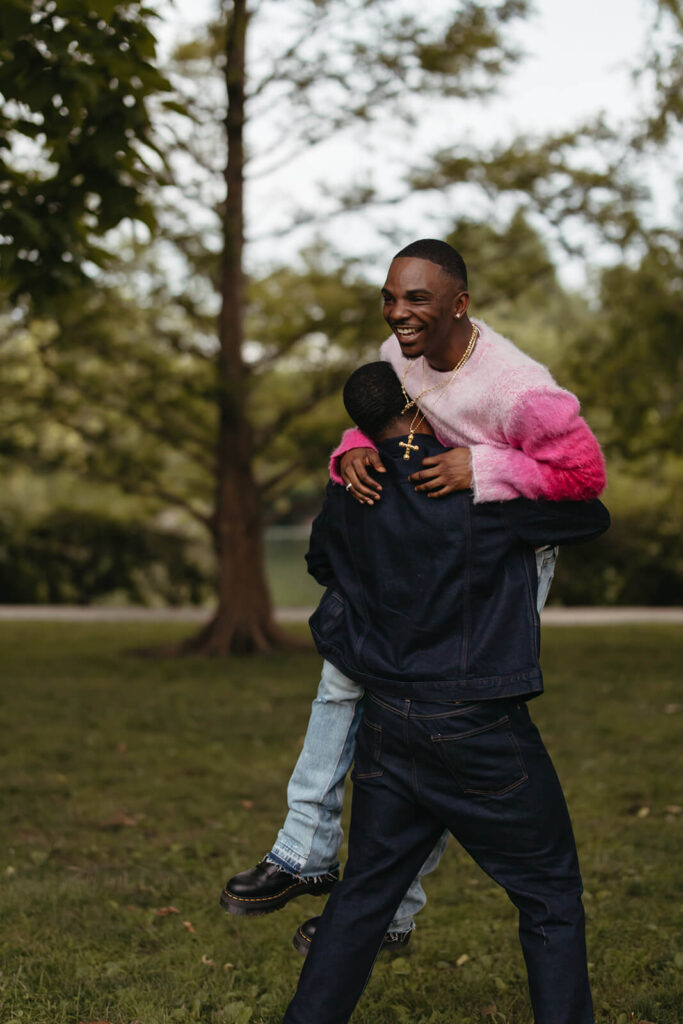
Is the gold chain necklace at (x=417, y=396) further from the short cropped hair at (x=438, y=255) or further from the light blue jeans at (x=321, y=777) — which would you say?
the light blue jeans at (x=321, y=777)

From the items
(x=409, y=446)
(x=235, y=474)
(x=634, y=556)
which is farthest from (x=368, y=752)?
(x=634, y=556)

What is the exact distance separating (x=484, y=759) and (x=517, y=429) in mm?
771

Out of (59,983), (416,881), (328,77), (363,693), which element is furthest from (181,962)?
(328,77)

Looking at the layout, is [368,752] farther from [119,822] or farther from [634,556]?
[634,556]

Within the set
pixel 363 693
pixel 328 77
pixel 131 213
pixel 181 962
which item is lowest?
pixel 181 962

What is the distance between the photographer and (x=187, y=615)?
1734cm

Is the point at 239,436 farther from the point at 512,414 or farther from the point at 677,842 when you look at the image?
the point at 512,414

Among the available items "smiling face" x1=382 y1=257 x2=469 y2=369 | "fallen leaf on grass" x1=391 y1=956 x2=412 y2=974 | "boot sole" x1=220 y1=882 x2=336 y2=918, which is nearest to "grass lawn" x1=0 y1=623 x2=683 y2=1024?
"fallen leaf on grass" x1=391 y1=956 x2=412 y2=974

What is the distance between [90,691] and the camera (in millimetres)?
10062

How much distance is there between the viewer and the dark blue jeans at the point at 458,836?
2654mm

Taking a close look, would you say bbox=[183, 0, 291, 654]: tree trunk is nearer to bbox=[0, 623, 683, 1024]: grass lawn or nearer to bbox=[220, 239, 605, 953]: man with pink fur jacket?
bbox=[0, 623, 683, 1024]: grass lawn

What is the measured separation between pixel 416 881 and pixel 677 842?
2.94 metres

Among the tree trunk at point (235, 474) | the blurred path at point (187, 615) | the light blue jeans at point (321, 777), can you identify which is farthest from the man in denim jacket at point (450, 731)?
the blurred path at point (187, 615)

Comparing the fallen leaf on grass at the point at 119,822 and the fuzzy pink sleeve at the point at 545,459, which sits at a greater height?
the fuzzy pink sleeve at the point at 545,459
